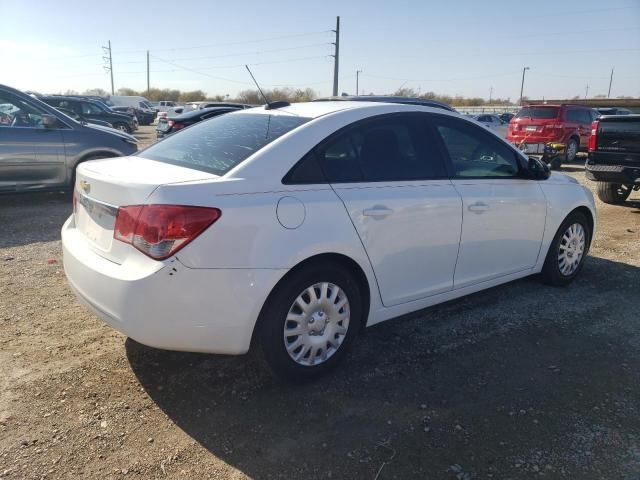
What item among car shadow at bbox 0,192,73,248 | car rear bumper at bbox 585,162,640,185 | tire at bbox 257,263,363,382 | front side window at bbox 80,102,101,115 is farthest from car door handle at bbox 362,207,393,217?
front side window at bbox 80,102,101,115

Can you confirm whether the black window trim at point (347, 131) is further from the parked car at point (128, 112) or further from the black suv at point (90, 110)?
the parked car at point (128, 112)

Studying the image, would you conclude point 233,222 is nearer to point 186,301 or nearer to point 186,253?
point 186,253

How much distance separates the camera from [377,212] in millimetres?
3195

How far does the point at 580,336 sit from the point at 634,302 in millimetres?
1076

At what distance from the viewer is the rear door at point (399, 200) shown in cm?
317

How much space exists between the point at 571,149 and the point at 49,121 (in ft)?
49.1

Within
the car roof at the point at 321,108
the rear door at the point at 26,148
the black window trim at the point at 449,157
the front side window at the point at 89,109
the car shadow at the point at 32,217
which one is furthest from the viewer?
the front side window at the point at 89,109

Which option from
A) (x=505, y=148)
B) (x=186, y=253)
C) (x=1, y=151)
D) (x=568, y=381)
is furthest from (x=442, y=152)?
(x=1, y=151)

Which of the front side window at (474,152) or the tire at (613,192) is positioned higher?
the front side window at (474,152)

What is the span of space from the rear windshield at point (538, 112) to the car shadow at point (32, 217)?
13.8 m

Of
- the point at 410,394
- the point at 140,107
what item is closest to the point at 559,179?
the point at 410,394

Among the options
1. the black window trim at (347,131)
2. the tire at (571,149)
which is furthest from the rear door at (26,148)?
the tire at (571,149)

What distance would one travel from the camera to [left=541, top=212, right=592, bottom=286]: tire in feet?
15.5

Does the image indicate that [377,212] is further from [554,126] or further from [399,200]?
[554,126]
